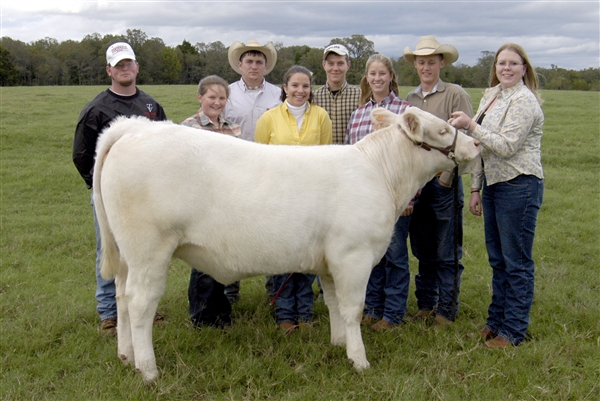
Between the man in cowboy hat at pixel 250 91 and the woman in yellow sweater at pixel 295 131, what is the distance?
0.67 metres

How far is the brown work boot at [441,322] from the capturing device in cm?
552

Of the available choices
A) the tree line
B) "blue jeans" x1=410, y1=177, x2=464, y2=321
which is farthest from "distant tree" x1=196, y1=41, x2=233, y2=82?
"blue jeans" x1=410, y1=177, x2=464, y2=321

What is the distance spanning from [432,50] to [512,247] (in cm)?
212

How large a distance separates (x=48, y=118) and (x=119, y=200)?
18.6 metres

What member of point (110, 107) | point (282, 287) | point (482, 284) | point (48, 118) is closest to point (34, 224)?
point (110, 107)

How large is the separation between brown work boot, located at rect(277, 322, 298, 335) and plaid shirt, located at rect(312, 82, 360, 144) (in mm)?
2140

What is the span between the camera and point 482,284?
664cm

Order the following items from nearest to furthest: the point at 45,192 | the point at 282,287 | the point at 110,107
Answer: the point at 110,107 < the point at 282,287 < the point at 45,192

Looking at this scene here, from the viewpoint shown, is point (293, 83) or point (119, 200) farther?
point (293, 83)

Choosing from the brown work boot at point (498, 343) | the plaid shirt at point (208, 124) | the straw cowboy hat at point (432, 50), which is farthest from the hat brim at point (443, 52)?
the brown work boot at point (498, 343)

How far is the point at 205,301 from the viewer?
5441 mm

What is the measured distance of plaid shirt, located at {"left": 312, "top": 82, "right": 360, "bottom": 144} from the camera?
19.8 ft

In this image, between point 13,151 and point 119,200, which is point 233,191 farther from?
point 13,151

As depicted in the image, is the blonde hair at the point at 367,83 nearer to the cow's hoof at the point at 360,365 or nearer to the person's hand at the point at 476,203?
the person's hand at the point at 476,203
